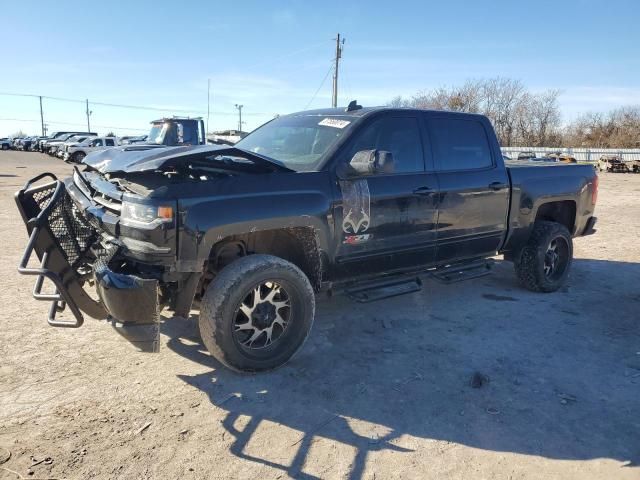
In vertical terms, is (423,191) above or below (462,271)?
above

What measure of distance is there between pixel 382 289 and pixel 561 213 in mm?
3001

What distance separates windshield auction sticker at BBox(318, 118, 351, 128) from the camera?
14.3 ft

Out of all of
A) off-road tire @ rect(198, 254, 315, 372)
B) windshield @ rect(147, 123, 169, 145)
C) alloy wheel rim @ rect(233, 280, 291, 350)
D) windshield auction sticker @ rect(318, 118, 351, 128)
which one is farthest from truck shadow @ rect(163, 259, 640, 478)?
windshield @ rect(147, 123, 169, 145)

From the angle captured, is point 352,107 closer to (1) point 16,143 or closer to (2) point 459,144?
(2) point 459,144

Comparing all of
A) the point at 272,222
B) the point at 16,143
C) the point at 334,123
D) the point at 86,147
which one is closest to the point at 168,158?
the point at 272,222

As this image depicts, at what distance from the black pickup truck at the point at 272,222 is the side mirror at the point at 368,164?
0.01m

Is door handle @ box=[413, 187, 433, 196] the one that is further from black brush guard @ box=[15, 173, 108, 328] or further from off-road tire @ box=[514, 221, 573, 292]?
black brush guard @ box=[15, 173, 108, 328]

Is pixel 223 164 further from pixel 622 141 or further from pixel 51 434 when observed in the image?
pixel 622 141

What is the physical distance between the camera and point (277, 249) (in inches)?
162

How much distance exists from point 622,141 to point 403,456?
219ft

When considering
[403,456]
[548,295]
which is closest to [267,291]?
[403,456]

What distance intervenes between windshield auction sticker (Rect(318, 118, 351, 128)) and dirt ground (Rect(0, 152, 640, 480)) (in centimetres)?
176

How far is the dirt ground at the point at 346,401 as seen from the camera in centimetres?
275

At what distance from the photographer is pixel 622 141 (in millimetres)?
59000
